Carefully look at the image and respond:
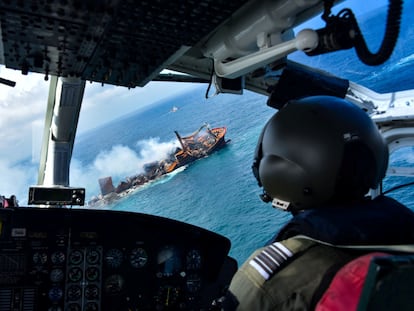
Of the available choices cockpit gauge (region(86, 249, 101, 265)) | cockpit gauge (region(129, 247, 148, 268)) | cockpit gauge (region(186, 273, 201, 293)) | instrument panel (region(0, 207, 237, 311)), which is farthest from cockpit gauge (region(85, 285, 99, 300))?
cockpit gauge (region(186, 273, 201, 293))

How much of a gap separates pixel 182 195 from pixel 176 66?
204 inches

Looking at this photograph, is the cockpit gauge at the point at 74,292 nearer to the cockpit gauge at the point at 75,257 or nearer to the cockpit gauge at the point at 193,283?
the cockpit gauge at the point at 75,257

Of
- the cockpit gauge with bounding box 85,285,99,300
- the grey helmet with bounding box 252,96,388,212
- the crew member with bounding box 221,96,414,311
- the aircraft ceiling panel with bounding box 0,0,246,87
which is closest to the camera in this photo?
the crew member with bounding box 221,96,414,311

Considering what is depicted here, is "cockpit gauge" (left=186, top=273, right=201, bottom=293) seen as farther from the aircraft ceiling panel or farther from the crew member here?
the crew member

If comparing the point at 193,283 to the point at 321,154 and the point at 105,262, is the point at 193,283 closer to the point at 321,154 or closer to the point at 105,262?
the point at 105,262

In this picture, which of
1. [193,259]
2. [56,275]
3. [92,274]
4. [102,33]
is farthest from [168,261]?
[102,33]

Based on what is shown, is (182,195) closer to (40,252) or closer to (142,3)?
(40,252)

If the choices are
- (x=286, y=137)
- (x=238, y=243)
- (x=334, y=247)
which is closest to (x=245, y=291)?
(x=334, y=247)

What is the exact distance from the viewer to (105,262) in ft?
9.05

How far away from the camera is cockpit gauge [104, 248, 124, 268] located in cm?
276

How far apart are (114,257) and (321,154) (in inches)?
81.5

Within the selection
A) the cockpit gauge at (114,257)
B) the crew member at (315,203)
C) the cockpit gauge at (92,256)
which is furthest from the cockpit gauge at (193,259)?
the crew member at (315,203)

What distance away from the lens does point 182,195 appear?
7.45 metres

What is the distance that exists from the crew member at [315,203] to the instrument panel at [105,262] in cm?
175
